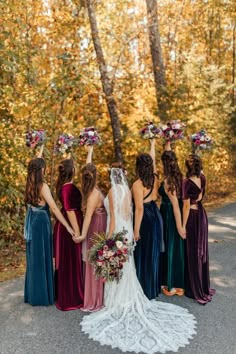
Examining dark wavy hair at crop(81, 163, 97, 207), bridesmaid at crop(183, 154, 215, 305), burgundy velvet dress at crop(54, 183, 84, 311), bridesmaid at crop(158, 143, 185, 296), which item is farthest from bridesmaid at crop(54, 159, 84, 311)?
bridesmaid at crop(183, 154, 215, 305)

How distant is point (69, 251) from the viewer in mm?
5398

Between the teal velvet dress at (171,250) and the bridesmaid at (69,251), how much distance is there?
1253mm

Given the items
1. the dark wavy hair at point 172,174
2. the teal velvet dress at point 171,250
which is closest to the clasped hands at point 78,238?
the teal velvet dress at point 171,250

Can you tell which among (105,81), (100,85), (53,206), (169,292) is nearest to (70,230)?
(53,206)

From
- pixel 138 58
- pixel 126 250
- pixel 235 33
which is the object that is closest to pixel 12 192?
pixel 126 250

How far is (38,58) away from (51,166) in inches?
103

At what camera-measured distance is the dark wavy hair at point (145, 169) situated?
5.17 meters

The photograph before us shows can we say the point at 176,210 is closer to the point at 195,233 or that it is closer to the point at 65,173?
the point at 195,233

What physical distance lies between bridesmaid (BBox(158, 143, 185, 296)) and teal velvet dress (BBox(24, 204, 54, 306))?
168 cm

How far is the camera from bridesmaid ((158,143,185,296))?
5449mm

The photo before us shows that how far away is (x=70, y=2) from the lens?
10898 mm

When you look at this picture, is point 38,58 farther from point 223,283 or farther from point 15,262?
point 223,283

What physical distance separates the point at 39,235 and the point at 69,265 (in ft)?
1.94

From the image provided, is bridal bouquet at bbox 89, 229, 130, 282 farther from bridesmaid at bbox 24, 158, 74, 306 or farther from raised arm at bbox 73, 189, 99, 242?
bridesmaid at bbox 24, 158, 74, 306
